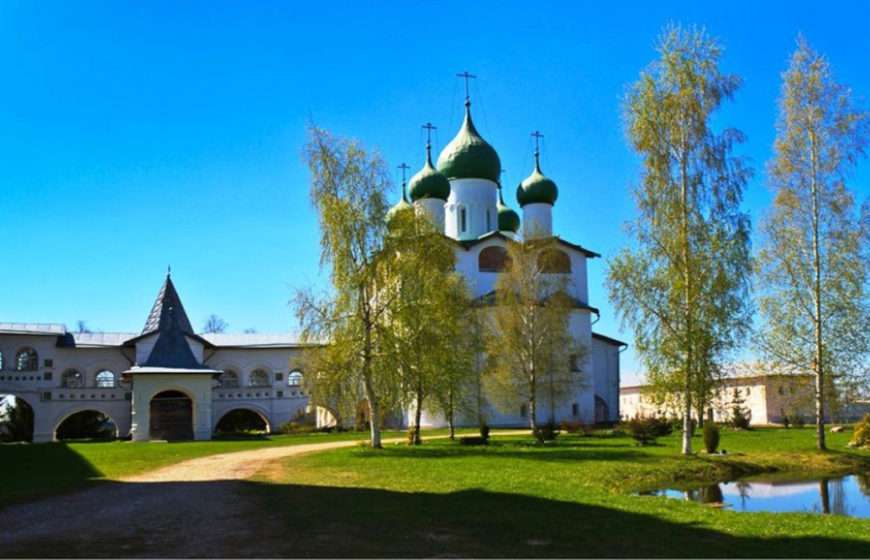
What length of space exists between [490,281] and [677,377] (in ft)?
63.1

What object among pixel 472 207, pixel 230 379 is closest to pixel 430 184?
pixel 472 207

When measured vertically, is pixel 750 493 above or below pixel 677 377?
below

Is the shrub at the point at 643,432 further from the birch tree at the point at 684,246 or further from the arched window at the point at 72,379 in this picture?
the arched window at the point at 72,379

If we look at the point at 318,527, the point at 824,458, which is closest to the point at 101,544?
the point at 318,527

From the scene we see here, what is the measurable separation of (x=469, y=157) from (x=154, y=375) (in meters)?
18.3

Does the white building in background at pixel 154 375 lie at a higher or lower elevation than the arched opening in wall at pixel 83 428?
higher

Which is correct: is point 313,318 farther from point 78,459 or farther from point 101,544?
point 101,544

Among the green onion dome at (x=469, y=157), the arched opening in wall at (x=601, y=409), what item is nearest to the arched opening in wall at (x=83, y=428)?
the green onion dome at (x=469, y=157)

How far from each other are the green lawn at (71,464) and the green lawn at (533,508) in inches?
129

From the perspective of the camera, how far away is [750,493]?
45.9 ft

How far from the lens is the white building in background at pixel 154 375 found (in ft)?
103

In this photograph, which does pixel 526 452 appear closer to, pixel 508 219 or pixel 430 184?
pixel 430 184

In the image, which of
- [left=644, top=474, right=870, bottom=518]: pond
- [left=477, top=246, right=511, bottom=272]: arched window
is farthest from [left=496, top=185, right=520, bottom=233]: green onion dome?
[left=644, top=474, right=870, bottom=518]: pond

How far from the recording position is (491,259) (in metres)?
37.5
